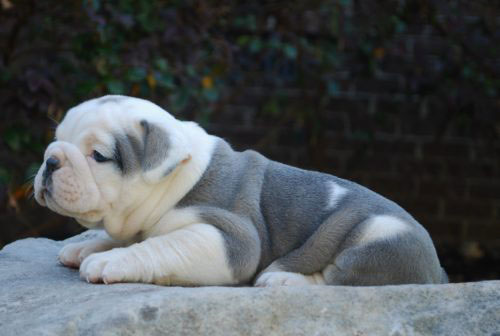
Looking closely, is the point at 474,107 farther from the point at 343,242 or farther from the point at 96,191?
the point at 96,191

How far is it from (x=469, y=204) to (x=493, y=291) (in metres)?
6.01

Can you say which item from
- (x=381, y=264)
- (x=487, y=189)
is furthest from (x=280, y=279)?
(x=487, y=189)

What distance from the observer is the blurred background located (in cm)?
642

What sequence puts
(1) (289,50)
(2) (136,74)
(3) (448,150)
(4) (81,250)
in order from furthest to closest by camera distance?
(3) (448,150)
(1) (289,50)
(2) (136,74)
(4) (81,250)

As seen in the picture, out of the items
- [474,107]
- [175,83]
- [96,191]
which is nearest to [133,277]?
[96,191]

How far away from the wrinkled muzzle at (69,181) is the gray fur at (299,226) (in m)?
0.43

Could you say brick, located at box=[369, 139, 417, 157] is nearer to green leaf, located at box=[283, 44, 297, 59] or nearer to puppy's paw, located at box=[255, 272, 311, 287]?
green leaf, located at box=[283, 44, 297, 59]

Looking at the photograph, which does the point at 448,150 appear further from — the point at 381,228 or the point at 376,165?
the point at 381,228

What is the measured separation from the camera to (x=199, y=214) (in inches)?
152

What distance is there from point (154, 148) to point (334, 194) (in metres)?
0.86

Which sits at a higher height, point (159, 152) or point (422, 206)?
point (159, 152)

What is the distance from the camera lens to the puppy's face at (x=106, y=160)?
12.3 ft

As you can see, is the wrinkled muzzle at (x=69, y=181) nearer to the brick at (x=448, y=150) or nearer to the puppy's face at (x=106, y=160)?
the puppy's face at (x=106, y=160)

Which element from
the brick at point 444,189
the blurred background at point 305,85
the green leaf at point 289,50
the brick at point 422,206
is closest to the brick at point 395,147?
the blurred background at point 305,85
